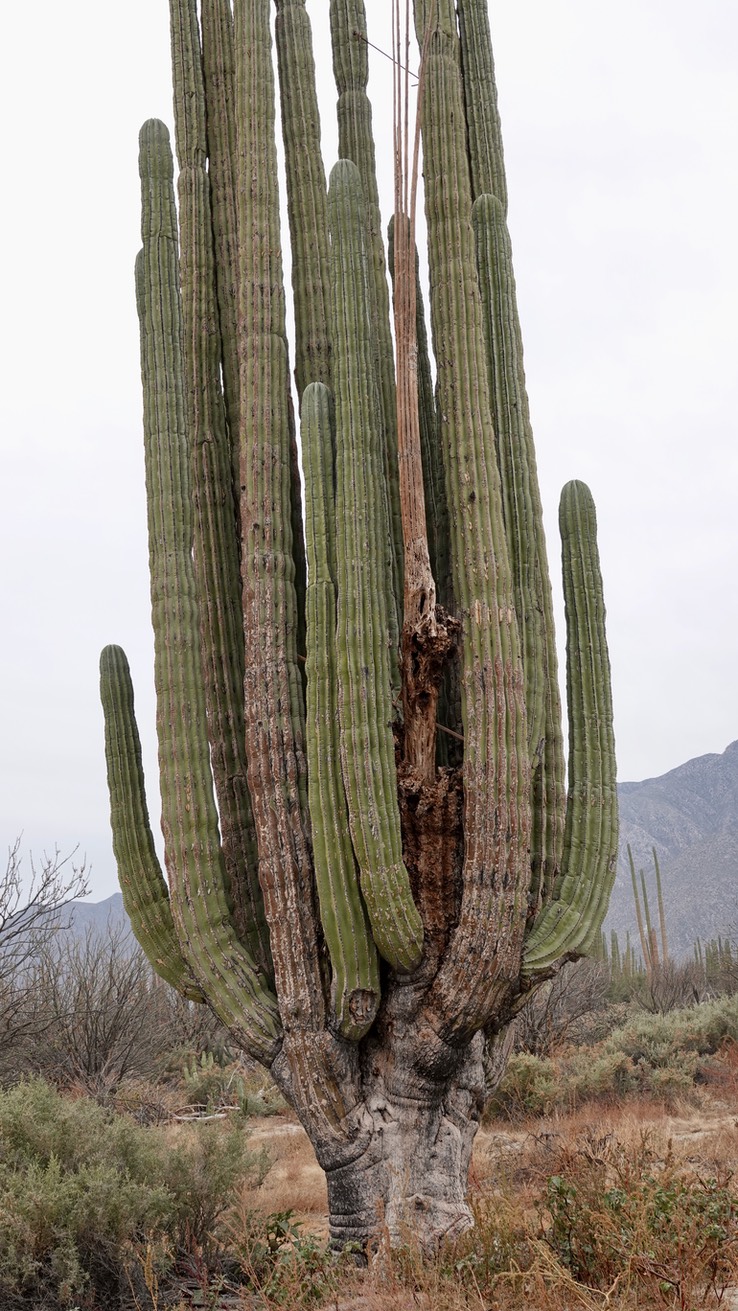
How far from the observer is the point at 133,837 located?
5.76m

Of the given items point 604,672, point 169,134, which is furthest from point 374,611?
point 169,134

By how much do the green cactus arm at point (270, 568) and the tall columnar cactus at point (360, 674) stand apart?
0.05ft

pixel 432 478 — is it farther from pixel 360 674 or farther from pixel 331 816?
pixel 331 816

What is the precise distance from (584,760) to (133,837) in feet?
7.74

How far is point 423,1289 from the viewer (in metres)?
4.33

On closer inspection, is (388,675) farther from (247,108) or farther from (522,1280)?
(247,108)

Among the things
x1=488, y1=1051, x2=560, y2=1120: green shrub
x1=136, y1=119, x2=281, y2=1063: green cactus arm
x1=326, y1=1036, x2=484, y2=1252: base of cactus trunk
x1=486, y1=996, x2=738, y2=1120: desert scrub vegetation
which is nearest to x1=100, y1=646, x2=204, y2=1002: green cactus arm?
x1=136, y1=119, x2=281, y2=1063: green cactus arm

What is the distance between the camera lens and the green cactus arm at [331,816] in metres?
4.96

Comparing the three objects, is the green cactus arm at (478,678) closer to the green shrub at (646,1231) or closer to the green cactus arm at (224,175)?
the green shrub at (646,1231)

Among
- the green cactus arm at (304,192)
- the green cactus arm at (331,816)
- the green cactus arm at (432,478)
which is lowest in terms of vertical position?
the green cactus arm at (331,816)

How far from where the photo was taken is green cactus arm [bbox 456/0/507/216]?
6.34m

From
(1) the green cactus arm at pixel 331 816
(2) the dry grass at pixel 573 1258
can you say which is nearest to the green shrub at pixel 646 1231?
(2) the dry grass at pixel 573 1258

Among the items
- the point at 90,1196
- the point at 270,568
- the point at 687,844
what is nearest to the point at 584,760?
the point at 270,568

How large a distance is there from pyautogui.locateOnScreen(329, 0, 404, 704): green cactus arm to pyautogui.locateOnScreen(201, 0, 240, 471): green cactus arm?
2.17 feet
